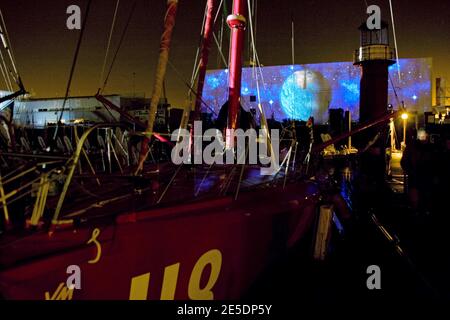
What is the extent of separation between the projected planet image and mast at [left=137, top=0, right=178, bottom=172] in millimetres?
27951

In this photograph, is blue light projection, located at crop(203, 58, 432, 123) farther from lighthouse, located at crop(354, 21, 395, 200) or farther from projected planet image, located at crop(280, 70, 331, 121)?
lighthouse, located at crop(354, 21, 395, 200)

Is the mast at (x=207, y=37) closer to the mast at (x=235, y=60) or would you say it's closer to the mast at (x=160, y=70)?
the mast at (x=235, y=60)

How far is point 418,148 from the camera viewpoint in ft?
24.0

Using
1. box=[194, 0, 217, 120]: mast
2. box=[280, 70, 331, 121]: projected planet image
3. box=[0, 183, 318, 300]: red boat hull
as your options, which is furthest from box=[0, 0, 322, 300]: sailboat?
box=[280, 70, 331, 121]: projected planet image

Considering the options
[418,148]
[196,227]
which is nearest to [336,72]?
[418,148]

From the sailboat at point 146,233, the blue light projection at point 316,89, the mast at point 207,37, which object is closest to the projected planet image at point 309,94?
the blue light projection at point 316,89

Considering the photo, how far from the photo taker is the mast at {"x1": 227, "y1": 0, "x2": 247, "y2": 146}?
634 cm

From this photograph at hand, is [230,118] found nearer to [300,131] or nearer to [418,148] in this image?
[418,148]

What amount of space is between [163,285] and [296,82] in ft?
101

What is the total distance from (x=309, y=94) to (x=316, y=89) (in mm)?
691

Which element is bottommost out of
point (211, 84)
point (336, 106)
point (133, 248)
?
point (133, 248)

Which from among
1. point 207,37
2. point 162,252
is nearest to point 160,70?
point 162,252

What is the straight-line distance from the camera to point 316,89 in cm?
3209
